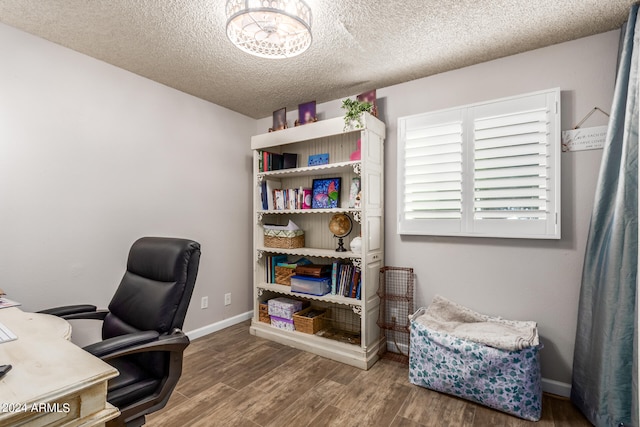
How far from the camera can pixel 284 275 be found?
3.07m

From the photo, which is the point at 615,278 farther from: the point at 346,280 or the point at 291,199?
the point at 291,199

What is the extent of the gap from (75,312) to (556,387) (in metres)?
3.07

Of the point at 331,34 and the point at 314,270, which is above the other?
the point at 331,34

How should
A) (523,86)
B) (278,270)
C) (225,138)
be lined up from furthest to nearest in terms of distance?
1. (225,138)
2. (278,270)
3. (523,86)

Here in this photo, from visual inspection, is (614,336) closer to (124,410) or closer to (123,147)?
(124,410)

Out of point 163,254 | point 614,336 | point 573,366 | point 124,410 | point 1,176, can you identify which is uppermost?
point 1,176

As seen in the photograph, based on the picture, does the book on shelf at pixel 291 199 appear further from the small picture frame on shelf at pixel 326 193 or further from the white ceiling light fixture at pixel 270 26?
the white ceiling light fixture at pixel 270 26

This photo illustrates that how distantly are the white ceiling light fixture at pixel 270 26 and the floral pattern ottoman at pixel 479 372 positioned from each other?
202cm

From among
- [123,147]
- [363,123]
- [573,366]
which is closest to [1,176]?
[123,147]

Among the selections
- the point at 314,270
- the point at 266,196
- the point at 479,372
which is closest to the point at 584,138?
the point at 479,372

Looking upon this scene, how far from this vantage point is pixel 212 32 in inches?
77.0

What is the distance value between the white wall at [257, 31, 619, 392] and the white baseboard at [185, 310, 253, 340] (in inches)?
78.2

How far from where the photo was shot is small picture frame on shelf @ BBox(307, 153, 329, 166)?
9.90 ft

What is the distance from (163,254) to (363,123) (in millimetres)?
1736
